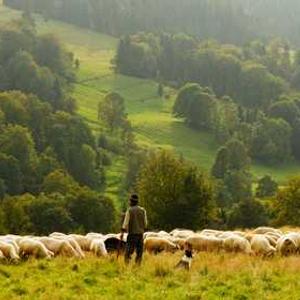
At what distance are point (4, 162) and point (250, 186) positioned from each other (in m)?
45.8

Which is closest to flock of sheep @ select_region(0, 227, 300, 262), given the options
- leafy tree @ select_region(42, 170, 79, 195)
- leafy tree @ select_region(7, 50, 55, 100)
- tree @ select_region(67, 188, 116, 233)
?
tree @ select_region(67, 188, 116, 233)

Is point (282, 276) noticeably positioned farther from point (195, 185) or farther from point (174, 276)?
point (195, 185)

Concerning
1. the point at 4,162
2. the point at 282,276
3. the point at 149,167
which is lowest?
the point at 4,162

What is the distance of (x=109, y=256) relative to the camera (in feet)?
82.7

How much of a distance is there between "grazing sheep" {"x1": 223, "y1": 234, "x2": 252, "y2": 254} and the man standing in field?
5431 mm

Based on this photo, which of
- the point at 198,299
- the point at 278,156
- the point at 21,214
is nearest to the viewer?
the point at 198,299

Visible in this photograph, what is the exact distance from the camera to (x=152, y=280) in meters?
20.3

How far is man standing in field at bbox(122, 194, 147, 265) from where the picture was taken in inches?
915

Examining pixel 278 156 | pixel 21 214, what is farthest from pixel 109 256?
pixel 278 156

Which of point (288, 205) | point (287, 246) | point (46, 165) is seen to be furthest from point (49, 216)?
point (287, 246)

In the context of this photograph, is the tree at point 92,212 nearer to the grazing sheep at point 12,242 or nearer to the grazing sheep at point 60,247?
the grazing sheep at point 60,247

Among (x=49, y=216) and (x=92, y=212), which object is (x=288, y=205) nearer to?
(x=92, y=212)

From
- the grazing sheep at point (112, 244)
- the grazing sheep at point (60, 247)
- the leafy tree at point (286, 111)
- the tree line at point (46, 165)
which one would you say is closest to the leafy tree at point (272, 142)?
the leafy tree at point (286, 111)

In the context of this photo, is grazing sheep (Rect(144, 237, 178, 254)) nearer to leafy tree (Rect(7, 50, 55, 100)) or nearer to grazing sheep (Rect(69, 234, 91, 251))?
grazing sheep (Rect(69, 234, 91, 251))
